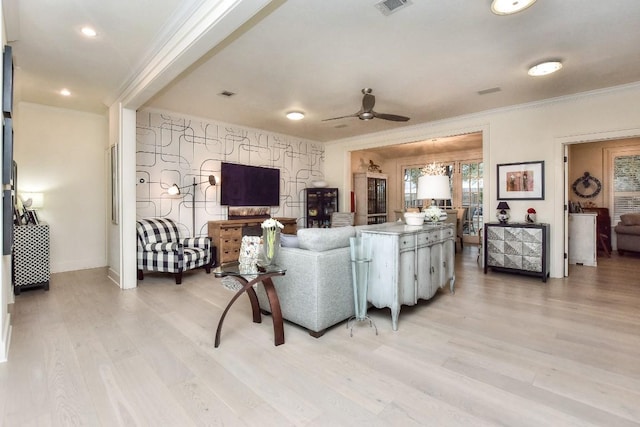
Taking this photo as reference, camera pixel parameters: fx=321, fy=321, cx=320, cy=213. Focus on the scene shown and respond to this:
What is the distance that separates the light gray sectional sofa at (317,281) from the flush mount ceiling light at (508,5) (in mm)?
2054

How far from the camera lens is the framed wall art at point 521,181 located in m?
4.75

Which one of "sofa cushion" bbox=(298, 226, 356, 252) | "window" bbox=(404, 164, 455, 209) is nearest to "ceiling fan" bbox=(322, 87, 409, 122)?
"sofa cushion" bbox=(298, 226, 356, 252)

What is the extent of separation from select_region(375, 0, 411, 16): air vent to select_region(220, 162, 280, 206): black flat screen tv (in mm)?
4029

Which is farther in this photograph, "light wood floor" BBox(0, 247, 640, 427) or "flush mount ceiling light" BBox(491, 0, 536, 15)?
"flush mount ceiling light" BBox(491, 0, 536, 15)

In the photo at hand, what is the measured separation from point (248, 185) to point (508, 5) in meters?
4.80

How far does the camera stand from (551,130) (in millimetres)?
4645

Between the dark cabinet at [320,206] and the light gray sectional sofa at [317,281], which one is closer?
the light gray sectional sofa at [317,281]

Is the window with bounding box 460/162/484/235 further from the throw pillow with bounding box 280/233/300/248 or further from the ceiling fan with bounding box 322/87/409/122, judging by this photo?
the throw pillow with bounding box 280/233/300/248

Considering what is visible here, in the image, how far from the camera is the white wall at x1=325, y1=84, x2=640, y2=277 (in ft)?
13.7

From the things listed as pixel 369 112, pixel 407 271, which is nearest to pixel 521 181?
pixel 369 112

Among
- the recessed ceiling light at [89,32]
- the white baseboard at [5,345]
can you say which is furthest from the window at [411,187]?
the white baseboard at [5,345]

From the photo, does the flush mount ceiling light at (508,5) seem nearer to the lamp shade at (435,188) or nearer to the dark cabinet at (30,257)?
the lamp shade at (435,188)

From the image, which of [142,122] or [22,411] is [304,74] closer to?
[142,122]

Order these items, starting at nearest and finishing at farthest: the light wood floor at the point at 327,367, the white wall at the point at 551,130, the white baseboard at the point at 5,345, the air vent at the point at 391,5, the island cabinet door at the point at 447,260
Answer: the light wood floor at the point at 327,367
the white baseboard at the point at 5,345
the air vent at the point at 391,5
the island cabinet door at the point at 447,260
the white wall at the point at 551,130
